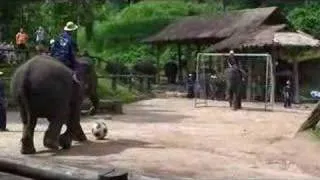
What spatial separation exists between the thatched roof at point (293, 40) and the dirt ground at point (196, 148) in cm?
771

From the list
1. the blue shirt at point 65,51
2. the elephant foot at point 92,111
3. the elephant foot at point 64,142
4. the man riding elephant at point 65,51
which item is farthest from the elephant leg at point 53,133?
the elephant foot at point 92,111

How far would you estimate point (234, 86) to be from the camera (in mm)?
24125

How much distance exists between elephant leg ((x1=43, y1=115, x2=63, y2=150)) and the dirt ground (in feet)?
0.49

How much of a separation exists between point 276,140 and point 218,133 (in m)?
1.59

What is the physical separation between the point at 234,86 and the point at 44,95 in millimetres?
13061

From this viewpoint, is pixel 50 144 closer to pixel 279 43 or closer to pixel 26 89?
pixel 26 89

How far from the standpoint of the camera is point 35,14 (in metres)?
28.1

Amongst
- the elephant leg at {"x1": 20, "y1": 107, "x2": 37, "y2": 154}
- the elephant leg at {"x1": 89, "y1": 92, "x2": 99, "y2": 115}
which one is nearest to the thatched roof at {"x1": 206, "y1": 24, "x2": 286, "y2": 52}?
the elephant leg at {"x1": 89, "y1": 92, "x2": 99, "y2": 115}

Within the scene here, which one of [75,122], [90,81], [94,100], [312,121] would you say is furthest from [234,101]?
[75,122]

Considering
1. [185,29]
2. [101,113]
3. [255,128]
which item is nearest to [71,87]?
[255,128]

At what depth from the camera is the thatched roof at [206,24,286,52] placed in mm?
27906

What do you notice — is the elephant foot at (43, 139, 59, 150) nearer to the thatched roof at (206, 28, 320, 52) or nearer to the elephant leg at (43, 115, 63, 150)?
the elephant leg at (43, 115, 63, 150)

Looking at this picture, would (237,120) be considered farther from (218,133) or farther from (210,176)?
(210,176)

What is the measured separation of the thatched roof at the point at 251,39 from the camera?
27906 millimetres
